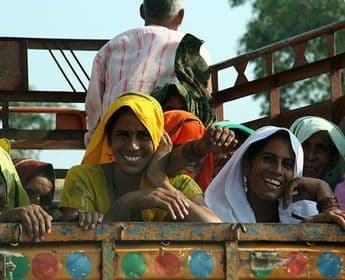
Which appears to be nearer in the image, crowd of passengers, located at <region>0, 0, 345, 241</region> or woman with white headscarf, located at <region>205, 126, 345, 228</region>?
crowd of passengers, located at <region>0, 0, 345, 241</region>

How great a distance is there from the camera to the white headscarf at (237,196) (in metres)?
6.27

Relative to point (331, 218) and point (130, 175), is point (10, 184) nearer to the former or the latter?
point (130, 175)

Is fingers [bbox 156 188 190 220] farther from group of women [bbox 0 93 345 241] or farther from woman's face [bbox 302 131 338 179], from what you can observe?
woman's face [bbox 302 131 338 179]

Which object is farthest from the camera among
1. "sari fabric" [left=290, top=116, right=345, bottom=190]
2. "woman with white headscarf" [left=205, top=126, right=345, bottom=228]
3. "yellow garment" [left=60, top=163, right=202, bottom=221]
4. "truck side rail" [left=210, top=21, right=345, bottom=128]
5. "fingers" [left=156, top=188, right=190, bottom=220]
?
"truck side rail" [left=210, top=21, right=345, bottom=128]

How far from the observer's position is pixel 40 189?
23.4 ft

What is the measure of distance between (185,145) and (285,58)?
27881 mm

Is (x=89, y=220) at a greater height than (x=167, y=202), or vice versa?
(x=167, y=202)

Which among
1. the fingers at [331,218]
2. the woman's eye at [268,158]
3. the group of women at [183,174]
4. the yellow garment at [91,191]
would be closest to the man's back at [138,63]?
the group of women at [183,174]

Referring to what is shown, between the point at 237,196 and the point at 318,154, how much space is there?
1063 millimetres

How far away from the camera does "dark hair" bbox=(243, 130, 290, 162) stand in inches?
253

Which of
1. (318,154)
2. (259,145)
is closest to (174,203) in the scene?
(259,145)

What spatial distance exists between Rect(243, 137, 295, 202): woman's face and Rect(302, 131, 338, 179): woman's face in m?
0.83

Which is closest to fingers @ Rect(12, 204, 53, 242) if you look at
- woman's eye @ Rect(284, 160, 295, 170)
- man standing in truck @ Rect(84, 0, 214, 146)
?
woman's eye @ Rect(284, 160, 295, 170)

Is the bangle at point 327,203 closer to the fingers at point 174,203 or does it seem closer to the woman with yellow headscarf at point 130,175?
the woman with yellow headscarf at point 130,175
